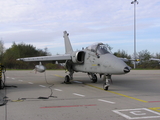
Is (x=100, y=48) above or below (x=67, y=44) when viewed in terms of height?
below

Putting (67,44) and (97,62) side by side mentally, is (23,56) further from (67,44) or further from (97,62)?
(97,62)

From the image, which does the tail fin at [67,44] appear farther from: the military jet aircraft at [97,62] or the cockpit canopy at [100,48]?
the cockpit canopy at [100,48]

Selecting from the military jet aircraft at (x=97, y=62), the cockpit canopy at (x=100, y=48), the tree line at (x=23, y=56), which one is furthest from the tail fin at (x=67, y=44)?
the tree line at (x=23, y=56)

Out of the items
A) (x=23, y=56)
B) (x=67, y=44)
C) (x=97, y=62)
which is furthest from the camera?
(x=23, y=56)

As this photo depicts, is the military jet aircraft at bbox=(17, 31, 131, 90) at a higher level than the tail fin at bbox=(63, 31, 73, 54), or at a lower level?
lower

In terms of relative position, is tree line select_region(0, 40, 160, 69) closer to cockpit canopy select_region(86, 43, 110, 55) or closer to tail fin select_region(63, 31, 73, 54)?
tail fin select_region(63, 31, 73, 54)

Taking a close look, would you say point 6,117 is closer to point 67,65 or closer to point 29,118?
point 29,118

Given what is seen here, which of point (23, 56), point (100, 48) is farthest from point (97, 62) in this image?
point (23, 56)

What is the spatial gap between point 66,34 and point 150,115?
14110 mm

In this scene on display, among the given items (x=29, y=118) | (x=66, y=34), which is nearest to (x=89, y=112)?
(x=29, y=118)

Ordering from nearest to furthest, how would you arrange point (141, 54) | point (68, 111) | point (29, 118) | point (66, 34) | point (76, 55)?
point (29, 118) < point (68, 111) < point (76, 55) < point (66, 34) < point (141, 54)

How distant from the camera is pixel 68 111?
18.3ft

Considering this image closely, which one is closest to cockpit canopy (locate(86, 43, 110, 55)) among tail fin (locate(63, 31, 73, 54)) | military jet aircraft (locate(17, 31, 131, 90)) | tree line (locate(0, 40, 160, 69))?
military jet aircraft (locate(17, 31, 131, 90))

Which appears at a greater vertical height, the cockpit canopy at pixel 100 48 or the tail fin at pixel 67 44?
the tail fin at pixel 67 44
